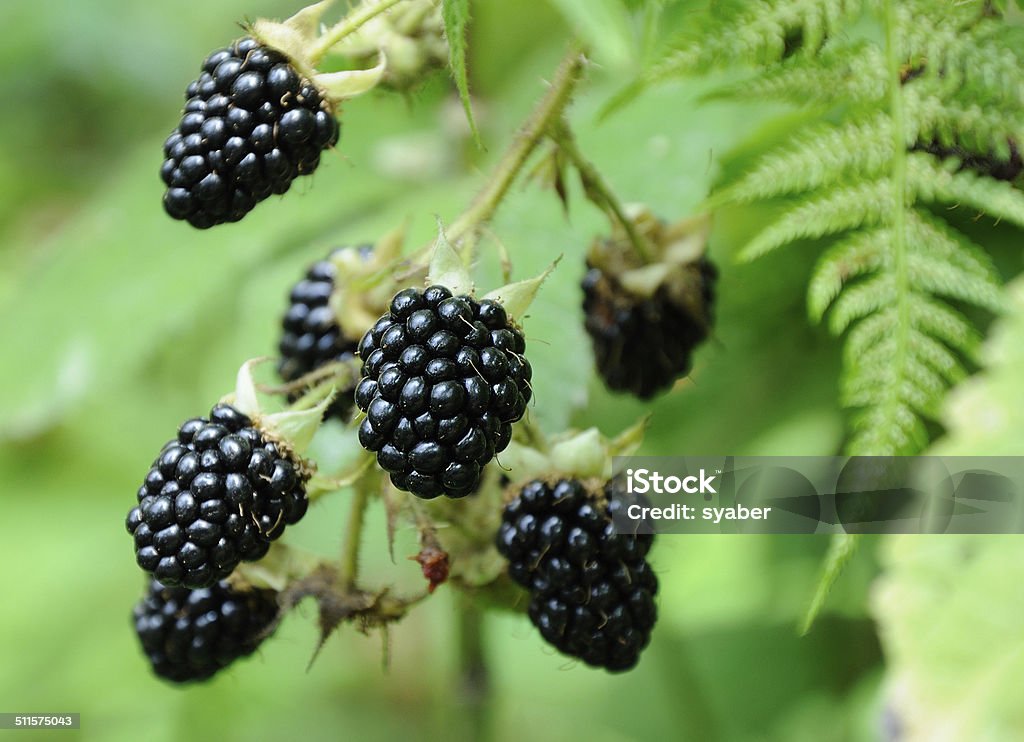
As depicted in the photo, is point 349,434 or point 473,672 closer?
point 349,434

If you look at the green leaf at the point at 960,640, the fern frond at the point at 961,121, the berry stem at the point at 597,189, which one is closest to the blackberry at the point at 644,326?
the berry stem at the point at 597,189

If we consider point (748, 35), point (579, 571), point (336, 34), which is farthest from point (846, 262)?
point (336, 34)

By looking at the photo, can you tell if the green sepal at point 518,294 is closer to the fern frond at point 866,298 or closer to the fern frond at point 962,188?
the fern frond at point 866,298

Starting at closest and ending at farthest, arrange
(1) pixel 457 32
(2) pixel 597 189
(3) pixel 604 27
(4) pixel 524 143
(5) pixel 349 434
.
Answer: (3) pixel 604 27, (1) pixel 457 32, (4) pixel 524 143, (2) pixel 597 189, (5) pixel 349 434

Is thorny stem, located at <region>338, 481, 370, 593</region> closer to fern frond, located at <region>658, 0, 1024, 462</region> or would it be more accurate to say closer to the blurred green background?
the blurred green background

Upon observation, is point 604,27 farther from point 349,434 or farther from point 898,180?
point 349,434
